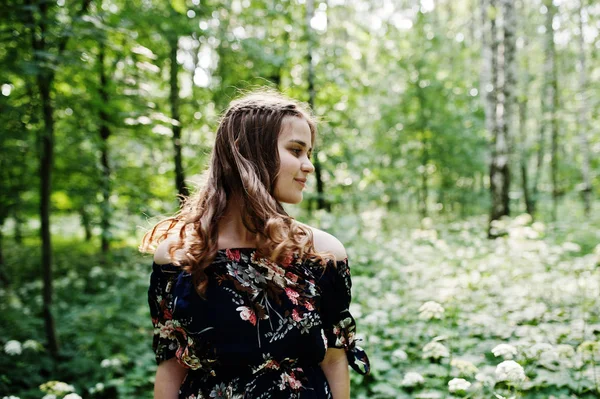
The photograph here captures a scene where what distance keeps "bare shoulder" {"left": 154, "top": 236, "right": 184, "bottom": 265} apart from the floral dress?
0.02 meters

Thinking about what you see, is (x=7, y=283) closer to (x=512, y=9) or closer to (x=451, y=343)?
(x=451, y=343)

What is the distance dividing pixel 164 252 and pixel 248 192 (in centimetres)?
38

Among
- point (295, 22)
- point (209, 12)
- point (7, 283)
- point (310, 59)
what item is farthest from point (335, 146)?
point (7, 283)

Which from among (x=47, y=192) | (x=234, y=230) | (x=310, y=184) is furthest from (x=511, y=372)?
(x=310, y=184)

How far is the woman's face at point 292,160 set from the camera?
154 cm

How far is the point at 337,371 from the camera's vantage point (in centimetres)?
159

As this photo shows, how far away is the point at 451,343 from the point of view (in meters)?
3.63

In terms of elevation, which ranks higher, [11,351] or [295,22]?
[295,22]

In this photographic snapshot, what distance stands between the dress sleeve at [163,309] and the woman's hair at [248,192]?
0.24ft

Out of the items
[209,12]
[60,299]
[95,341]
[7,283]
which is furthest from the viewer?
[7,283]

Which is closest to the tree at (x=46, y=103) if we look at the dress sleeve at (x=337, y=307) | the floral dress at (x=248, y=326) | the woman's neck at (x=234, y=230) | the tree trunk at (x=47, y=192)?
the tree trunk at (x=47, y=192)

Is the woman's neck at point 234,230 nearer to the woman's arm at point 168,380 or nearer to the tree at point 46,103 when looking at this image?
the woman's arm at point 168,380

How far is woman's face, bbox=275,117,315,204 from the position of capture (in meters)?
1.54

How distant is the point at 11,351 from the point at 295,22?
7.93 meters
